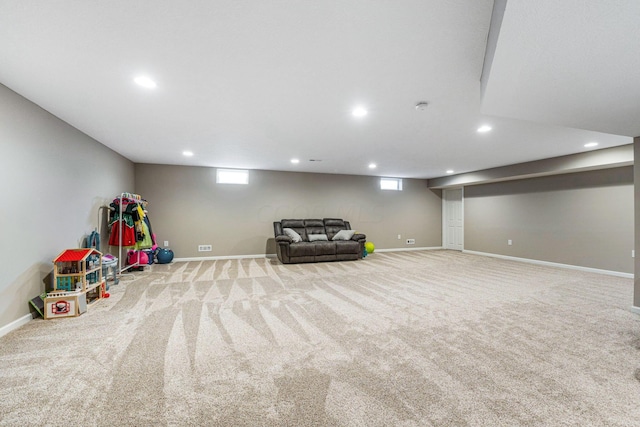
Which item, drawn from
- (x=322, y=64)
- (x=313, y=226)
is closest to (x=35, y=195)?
(x=322, y=64)

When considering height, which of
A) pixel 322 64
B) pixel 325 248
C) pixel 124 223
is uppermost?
pixel 322 64

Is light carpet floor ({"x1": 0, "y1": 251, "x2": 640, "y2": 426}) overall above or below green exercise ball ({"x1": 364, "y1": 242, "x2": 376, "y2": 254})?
below

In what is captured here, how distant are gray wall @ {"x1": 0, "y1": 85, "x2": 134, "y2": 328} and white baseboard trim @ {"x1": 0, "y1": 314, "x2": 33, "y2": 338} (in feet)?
0.13

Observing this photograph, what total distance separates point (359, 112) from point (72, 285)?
13.0ft

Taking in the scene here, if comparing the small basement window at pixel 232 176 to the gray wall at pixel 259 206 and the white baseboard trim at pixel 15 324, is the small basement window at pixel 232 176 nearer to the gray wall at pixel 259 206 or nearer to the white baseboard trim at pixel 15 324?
the gray wall at pixel 259 206

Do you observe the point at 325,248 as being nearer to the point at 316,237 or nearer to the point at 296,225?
the point at 316,237

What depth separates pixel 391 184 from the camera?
841cm

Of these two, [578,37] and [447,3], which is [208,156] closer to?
[447,3]

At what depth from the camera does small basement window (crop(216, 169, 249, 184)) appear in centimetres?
669

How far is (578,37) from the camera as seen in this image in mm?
1306

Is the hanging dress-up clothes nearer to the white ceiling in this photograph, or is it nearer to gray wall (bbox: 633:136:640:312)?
the white ceiling

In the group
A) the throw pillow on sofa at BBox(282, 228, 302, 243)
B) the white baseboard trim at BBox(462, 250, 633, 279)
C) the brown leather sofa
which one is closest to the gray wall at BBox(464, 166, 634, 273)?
the white baseboard trim at BBox(462, 250, 633, 279)

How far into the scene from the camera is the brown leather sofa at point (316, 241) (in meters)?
5.96

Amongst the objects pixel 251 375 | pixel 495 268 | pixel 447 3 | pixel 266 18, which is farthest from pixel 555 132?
pixel 251 375
